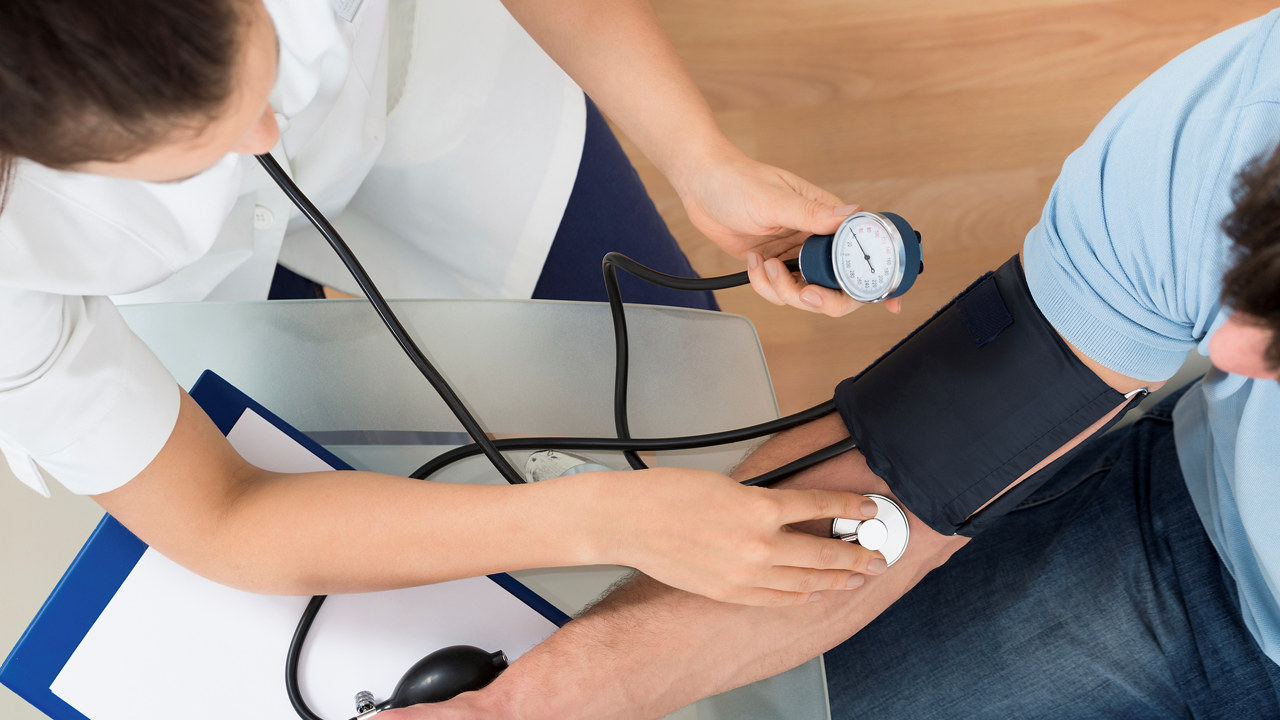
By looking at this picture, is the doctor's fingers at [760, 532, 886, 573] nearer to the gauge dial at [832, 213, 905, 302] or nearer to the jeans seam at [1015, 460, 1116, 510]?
the gauge dial at [832, 213, 905, 302]

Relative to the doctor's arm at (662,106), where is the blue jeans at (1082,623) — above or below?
below

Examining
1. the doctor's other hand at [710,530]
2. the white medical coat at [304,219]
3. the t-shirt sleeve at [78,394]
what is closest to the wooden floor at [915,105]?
the white medical coat at [304,219]

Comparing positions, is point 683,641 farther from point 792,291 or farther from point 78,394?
point 78,394

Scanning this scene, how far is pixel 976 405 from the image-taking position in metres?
0.66

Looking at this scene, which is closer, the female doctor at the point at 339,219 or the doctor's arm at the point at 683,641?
the female doctor at the point at 339,219

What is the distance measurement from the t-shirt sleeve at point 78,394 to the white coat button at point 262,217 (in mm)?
195

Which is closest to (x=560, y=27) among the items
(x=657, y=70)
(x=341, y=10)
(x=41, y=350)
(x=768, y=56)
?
(x=657, y=70)

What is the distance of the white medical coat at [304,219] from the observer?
534mm

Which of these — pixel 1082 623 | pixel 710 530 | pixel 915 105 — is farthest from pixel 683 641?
pixel 915 105

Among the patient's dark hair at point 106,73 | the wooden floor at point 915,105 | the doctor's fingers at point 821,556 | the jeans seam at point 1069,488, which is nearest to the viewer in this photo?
the patient's dark hair at point 106,73

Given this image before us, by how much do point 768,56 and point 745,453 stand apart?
115cm

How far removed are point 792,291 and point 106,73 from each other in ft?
1.63

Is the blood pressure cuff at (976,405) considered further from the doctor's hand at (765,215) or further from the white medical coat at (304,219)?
the white medical coat at (304,219)

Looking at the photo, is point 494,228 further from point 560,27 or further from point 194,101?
point 194,101
